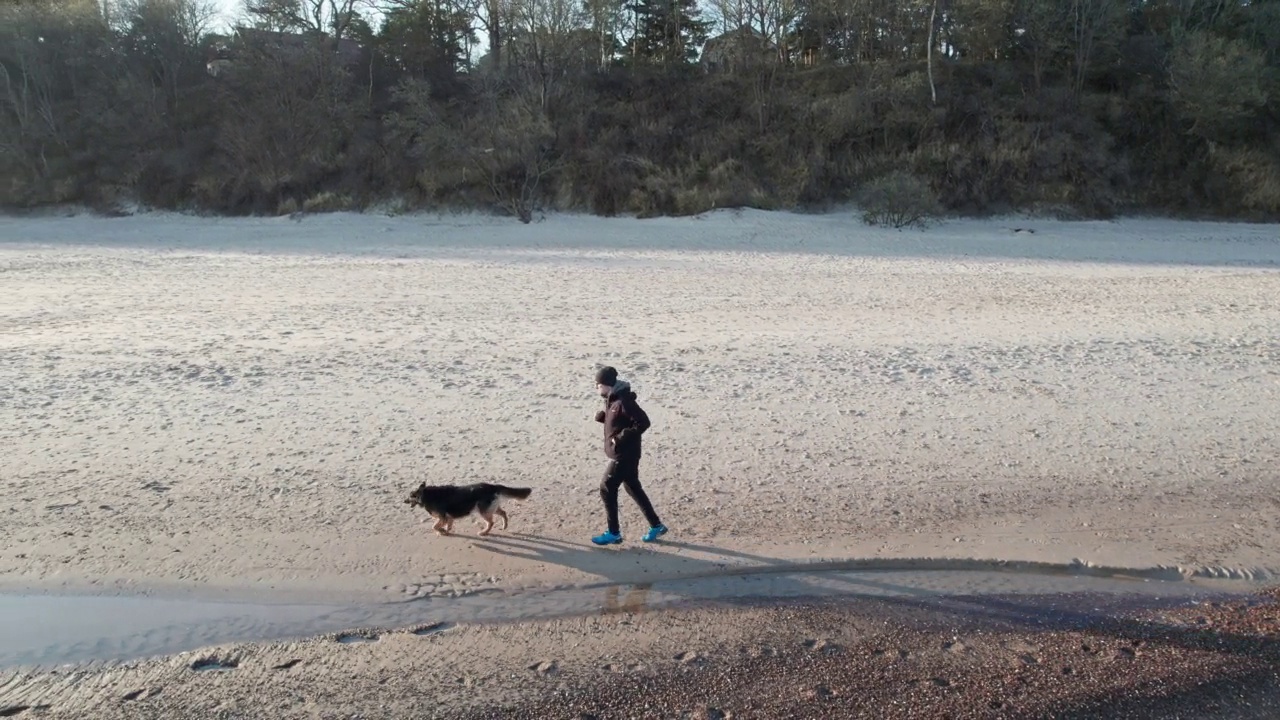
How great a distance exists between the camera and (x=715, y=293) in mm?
14703

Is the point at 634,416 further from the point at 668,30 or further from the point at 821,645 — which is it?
the point at 668,30

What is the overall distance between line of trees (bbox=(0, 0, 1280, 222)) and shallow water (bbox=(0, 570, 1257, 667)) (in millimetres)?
22341

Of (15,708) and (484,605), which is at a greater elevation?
(484,605)

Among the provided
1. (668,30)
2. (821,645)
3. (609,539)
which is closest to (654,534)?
(609,539)

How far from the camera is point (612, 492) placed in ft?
18.1

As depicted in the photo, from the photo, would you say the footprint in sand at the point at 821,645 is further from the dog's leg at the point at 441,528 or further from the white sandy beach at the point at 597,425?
the dog's leg at the point at 441,528

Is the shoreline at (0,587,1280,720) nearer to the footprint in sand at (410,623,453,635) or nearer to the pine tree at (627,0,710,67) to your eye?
the footprint in sand at (410,623,453,635)

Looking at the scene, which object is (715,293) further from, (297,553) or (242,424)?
(297,553)

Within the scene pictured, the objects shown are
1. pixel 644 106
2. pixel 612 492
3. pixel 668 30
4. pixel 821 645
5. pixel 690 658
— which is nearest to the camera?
pixel 690 658

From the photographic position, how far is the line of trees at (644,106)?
29.1 m

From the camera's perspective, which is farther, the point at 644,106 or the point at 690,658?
the point at 644,106

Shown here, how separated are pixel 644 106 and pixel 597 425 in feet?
94.6

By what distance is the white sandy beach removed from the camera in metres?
5.47

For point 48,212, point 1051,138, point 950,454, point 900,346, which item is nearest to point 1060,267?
point 900,346
